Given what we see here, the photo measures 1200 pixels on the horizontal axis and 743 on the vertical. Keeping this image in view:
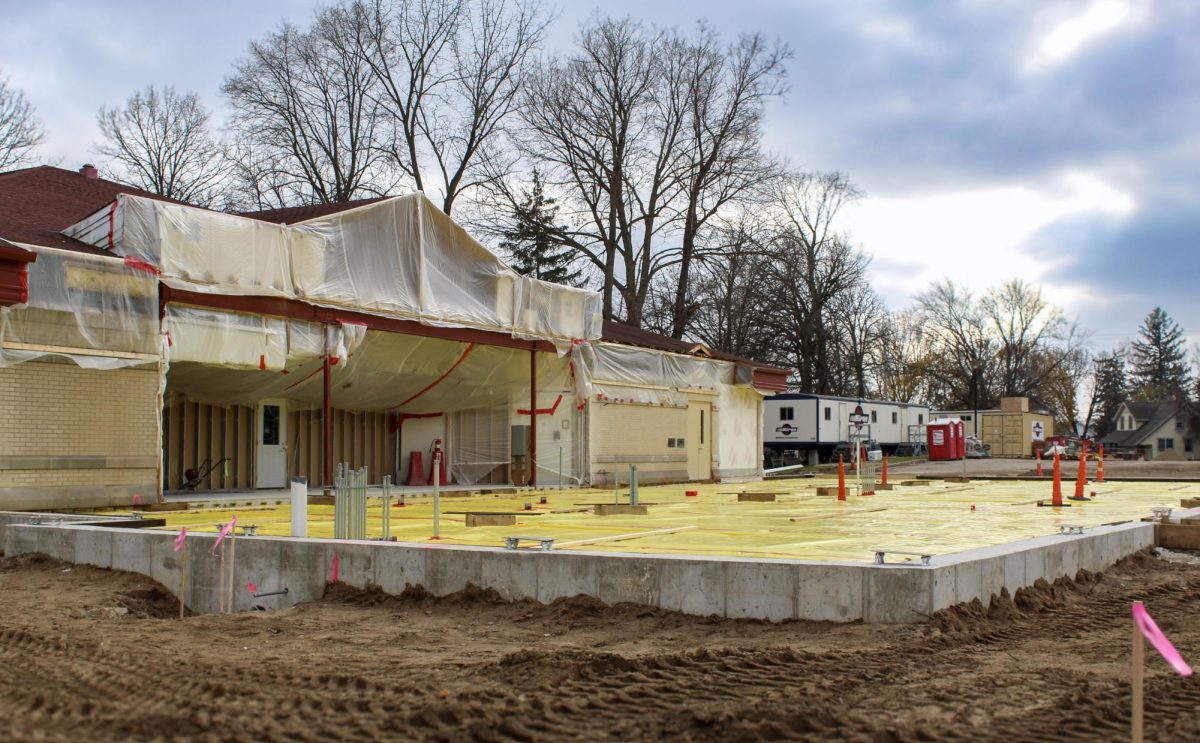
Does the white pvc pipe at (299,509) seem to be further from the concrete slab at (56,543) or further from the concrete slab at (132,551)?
the concrete slab at (56,543)

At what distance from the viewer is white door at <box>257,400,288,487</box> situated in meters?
23.4

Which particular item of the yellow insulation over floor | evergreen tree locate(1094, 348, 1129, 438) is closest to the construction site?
the yellow insulation over floor

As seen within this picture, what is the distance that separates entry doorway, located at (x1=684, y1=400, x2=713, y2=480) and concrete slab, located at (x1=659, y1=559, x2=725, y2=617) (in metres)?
22.4

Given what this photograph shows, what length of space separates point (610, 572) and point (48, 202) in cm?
1690

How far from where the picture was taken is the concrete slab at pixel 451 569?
31.6 ft

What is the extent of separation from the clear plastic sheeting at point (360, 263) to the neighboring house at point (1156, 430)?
57906mm

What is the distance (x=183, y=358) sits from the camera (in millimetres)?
17797

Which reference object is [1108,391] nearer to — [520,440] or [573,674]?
[520,440]

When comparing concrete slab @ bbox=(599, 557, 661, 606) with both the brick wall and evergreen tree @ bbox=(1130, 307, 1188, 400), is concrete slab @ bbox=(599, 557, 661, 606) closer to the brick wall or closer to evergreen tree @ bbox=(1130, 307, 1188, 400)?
the brick wall

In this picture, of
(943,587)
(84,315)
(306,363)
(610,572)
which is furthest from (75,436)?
(943,587)

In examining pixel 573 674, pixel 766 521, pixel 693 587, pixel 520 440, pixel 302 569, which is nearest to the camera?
pixel 573 674

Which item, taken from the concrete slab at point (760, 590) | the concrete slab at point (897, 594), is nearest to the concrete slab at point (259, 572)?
the concrete slab at point (760, 590)

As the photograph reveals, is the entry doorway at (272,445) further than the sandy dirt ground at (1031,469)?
No

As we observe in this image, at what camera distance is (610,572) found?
8977mm
